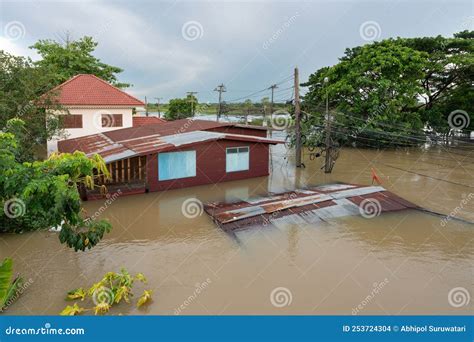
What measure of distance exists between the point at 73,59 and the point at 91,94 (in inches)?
387

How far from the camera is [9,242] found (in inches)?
406

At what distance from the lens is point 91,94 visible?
23.9 meters

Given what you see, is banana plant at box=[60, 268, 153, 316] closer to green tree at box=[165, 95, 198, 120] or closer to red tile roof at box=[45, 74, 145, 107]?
red tile roof at box=[45, 74, 145, 107]

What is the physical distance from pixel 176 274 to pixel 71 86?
65.5ft

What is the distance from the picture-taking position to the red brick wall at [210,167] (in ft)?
53.0

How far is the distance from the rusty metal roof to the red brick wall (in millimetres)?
3495

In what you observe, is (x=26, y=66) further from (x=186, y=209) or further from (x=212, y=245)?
(x=212, y=245)

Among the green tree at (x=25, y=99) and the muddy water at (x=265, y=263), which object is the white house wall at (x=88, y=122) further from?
the muddy water at (x=265, y=263)

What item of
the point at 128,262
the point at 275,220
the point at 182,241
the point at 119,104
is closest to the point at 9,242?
the point at 128,262

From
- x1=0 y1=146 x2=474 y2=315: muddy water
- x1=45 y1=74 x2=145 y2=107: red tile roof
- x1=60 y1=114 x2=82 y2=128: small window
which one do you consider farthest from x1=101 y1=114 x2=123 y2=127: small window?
x1=0 y1=146 x2=474 y2=315: muddy water

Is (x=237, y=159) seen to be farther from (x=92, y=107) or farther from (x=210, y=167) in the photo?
(x=92, y=107)

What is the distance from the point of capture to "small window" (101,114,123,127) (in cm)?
2414

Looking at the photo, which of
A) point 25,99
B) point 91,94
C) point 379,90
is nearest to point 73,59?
point 91,94

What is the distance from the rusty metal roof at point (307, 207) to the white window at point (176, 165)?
3.53 meters
